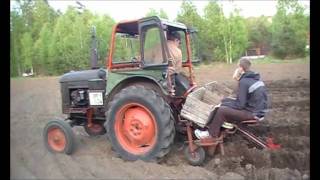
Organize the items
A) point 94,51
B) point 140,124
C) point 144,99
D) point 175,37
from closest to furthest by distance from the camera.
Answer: point 144,99, point 140,124, point 175,37, point 94,51

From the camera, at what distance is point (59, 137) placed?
5078 millimetres

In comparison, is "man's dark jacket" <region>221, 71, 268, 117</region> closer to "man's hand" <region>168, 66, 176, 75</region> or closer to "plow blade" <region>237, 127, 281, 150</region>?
"plow blade" <region>237, 127, 281, 150</region>

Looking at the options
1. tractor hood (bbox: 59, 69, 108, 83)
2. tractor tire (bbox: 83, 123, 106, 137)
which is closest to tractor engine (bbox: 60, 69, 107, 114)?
tractor hood (bbox: 59, 69, 108, 83)

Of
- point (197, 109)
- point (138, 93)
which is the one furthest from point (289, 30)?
point (138, 93)

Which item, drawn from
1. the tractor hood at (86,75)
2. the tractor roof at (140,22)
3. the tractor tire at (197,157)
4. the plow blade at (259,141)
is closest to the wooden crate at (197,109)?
the tractor tire at (197,157)

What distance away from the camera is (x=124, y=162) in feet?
14.8

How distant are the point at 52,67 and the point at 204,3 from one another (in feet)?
11.1

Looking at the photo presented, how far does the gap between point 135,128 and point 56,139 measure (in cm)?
118

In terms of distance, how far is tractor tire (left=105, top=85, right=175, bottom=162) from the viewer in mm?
4312

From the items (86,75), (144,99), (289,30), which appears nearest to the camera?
(144,99)

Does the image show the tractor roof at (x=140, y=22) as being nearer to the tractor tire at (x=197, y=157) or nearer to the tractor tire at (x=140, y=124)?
Result: the tractor tire at (x=140, y=124)

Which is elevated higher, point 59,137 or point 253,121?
point 253,121

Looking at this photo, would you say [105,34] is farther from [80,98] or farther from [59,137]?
[59,137]

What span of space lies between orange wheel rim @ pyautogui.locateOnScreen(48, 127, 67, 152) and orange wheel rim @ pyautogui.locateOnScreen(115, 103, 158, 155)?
0.84 meters
